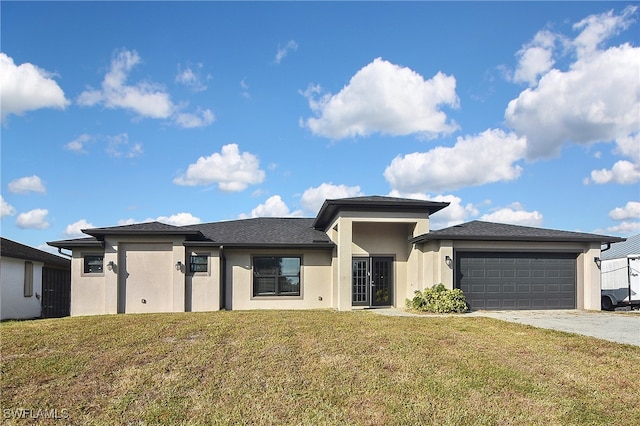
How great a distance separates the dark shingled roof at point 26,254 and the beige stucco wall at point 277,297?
27.5ft

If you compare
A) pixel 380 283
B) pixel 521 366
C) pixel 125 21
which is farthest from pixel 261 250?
pixel 521 366

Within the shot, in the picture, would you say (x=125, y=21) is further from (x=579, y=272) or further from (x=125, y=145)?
(x=579, y=272)

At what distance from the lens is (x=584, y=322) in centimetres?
1195

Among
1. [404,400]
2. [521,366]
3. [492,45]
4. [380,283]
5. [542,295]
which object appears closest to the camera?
[404,400]

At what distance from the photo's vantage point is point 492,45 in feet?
46.1

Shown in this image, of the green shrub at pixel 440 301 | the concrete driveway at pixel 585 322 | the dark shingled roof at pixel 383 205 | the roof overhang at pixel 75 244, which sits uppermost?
the dark shingled roof at pixel 383 205

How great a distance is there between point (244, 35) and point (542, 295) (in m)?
13.7

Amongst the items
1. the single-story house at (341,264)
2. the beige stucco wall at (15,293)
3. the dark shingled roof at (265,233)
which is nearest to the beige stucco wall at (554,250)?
the single-story house at (341,264)

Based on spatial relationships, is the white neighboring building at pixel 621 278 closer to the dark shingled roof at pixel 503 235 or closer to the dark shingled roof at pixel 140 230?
the dark shingled roof at pixel 503 235

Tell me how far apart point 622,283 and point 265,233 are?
48.5ft

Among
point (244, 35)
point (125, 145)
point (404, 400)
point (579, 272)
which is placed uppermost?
point (244, 35)

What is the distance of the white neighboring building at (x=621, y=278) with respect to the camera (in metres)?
17.3

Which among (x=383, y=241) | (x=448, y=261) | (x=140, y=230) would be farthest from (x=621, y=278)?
(x=140, y=230)

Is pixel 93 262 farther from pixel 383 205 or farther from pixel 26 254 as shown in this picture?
pixel 383 205
